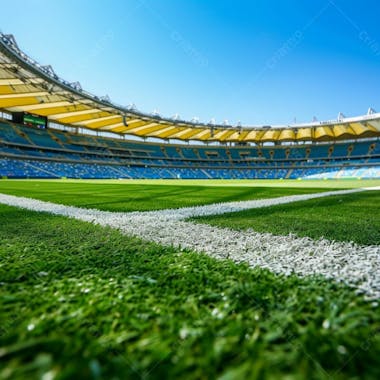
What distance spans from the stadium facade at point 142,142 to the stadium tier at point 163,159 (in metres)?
0.18

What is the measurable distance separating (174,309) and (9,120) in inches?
2257

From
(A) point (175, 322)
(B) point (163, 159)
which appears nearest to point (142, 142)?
(B) point (163, 159)

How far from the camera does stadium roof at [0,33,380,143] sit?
25391mm

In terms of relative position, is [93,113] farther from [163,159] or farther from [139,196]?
[139,196]

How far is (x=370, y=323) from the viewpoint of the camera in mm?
1385

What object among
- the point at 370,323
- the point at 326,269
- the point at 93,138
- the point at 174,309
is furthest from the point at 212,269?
the point at 93,138

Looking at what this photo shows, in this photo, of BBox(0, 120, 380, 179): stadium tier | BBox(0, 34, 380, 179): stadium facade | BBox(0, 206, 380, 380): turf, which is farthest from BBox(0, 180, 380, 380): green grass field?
BBox(0, 120, 380, 179): stadium tier

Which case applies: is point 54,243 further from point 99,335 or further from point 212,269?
point 99,335

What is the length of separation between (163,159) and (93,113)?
79.8 ft

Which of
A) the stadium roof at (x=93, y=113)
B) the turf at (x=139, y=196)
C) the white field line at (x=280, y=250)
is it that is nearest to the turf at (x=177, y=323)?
the white field line at (x=280, y=250)

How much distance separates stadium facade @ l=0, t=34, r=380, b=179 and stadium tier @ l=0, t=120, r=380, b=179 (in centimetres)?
18

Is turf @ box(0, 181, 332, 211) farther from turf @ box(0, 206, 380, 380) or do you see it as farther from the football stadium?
turf @ box(0, 206, 380, 380)

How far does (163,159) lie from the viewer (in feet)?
217

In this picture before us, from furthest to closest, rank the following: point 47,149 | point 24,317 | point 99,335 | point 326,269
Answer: point 47,149 → point 326,269 → point 24,317 → point 99,335
